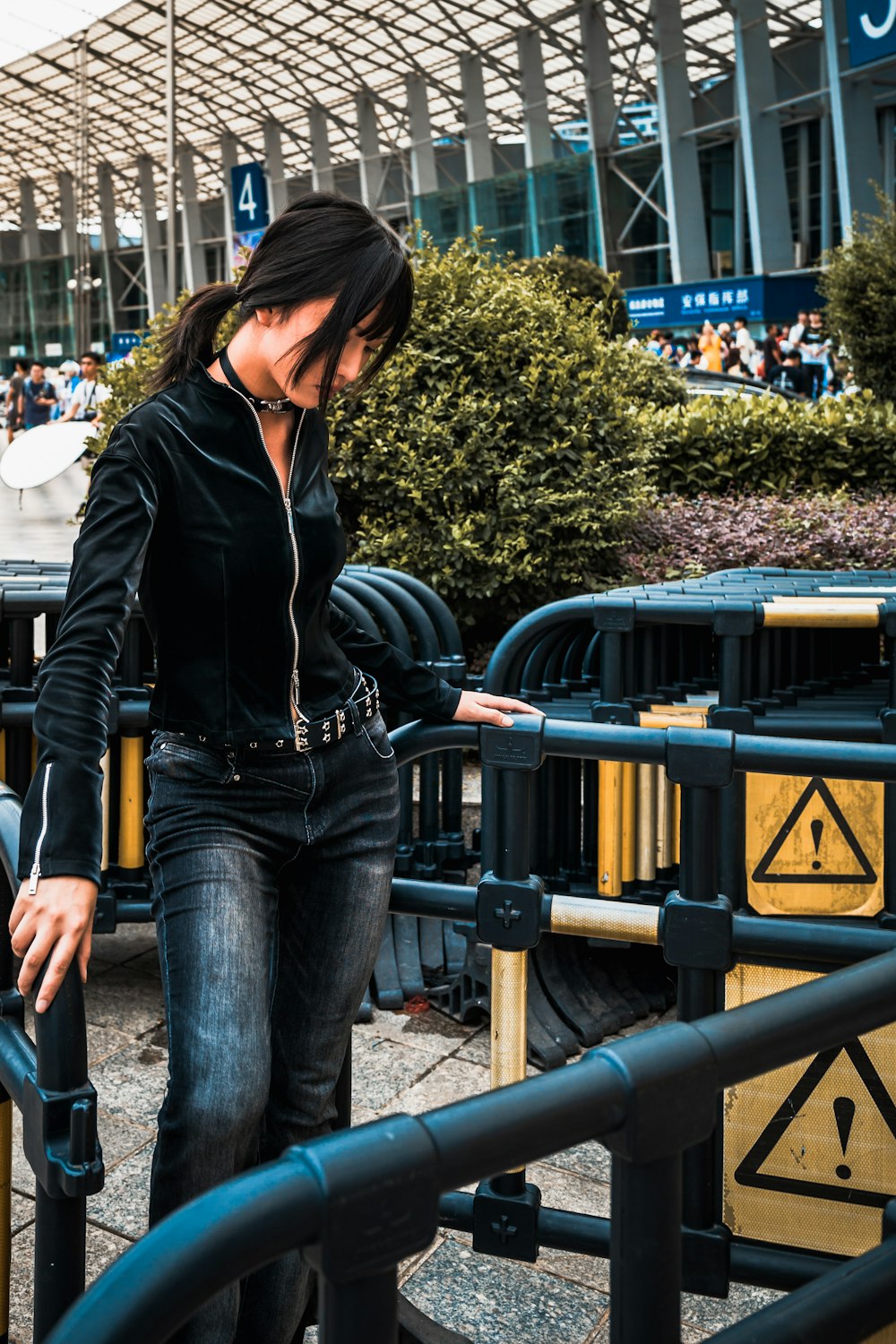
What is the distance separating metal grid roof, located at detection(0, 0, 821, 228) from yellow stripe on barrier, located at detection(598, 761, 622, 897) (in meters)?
29.8

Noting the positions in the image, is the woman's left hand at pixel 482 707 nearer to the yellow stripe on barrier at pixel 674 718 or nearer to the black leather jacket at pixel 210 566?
the black leather jacket at pixel 210 566

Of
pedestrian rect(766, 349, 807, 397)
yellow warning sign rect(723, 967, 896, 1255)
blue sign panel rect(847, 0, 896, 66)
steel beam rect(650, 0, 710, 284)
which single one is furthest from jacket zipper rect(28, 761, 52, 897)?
steel beam rect(650, 0, 710, 284)

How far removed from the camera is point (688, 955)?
225 cm

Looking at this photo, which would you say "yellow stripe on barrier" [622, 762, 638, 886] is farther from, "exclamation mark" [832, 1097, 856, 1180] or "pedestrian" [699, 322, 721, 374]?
"pedestrian" [699, 322, 721, 374]

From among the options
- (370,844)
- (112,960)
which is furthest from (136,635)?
(370,844)

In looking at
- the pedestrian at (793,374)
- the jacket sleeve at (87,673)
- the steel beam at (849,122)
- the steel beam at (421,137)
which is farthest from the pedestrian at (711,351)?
the steel beam at (421,137)

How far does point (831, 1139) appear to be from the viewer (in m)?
2.39

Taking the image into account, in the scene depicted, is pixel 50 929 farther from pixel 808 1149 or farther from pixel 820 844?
pixel 820 844

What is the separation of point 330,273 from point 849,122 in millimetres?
27005

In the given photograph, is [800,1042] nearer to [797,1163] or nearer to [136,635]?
[797,1163]

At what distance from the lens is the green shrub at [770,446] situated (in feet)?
31.5

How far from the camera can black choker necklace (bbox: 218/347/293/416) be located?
86.7 inches

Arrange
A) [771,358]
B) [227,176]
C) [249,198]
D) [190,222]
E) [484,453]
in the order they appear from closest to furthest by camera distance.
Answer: [484,453] → [249,198] → [771,358] → [227,176] → [190,222]

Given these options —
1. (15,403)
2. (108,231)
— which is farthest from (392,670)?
(108,231)
